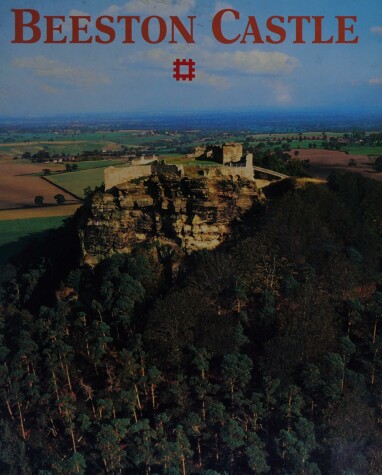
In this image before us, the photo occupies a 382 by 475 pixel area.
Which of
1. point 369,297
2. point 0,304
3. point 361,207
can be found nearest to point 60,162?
point 0,304

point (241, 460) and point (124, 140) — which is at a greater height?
point (124, 140)

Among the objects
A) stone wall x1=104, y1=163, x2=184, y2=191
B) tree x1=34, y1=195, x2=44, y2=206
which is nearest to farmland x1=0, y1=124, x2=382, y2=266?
tree x1=34, y1=195, x2=44, y2=206

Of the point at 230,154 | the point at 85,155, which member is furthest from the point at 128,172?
the point at 85,155

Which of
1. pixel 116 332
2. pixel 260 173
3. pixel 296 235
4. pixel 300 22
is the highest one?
pixel 300 22

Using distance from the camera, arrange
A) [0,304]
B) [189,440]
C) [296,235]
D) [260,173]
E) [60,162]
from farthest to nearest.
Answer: [60,162]
[260,173]
[0,304]
[296,235]
[189,440]

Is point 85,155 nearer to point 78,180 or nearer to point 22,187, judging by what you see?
point 78,180

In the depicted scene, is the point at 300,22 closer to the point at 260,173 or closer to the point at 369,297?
the point at 369,297
